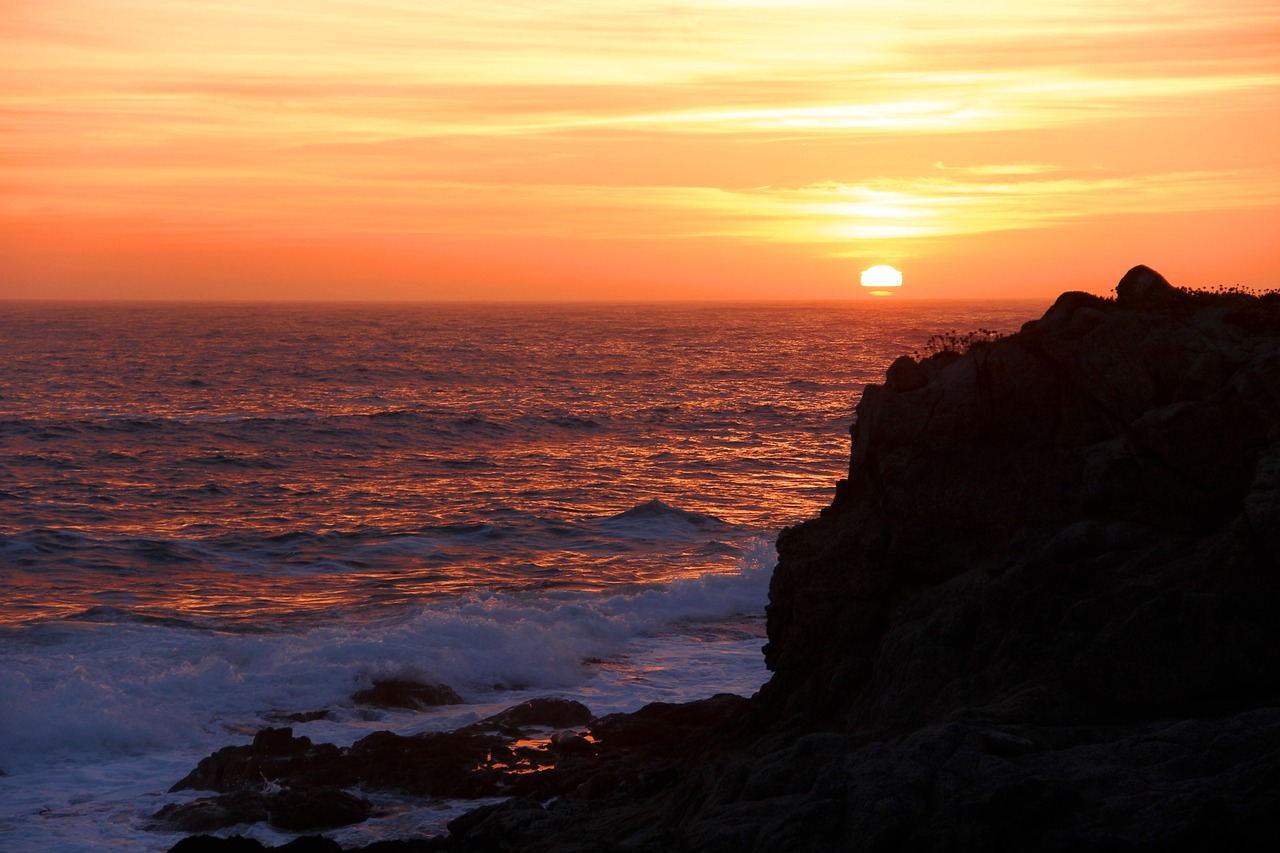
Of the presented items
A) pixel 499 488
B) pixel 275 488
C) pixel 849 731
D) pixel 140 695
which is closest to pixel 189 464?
pixel 275 488

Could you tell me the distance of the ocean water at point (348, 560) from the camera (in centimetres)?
1634

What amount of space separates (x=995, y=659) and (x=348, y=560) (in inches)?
744

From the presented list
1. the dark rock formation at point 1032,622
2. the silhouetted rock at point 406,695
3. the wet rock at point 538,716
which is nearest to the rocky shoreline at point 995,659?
the dark rock formation at point 1032,622

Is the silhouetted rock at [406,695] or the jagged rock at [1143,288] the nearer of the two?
the jagged rock at [1143,288]

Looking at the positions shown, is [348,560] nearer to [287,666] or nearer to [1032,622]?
[287,666]

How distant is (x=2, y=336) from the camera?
378 feet

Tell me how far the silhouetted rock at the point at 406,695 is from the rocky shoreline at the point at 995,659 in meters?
2.30

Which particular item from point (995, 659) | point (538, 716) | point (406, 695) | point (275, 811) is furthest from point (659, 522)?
point (995, 659)

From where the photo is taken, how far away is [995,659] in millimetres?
10586

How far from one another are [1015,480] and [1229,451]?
6.96 feet

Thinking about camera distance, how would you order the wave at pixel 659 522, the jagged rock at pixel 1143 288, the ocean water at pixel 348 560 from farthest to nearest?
1. the wave at pixel 659 522
2. the ocean water at pixel 348 560
3. the jagged rock at pixel 1143 288

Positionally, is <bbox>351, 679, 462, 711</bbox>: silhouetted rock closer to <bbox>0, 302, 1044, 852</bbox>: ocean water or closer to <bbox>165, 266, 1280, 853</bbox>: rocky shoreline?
<bbox>0, 302, 1044, 852</bbox>: ocean water

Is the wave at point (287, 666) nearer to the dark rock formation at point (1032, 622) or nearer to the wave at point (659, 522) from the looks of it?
the dark rock formation at point (1032, 622)

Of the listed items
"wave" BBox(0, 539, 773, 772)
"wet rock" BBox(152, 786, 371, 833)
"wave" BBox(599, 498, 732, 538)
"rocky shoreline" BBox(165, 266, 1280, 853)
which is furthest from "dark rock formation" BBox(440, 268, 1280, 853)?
"wave" BBox(599, 498, 732, 538)
